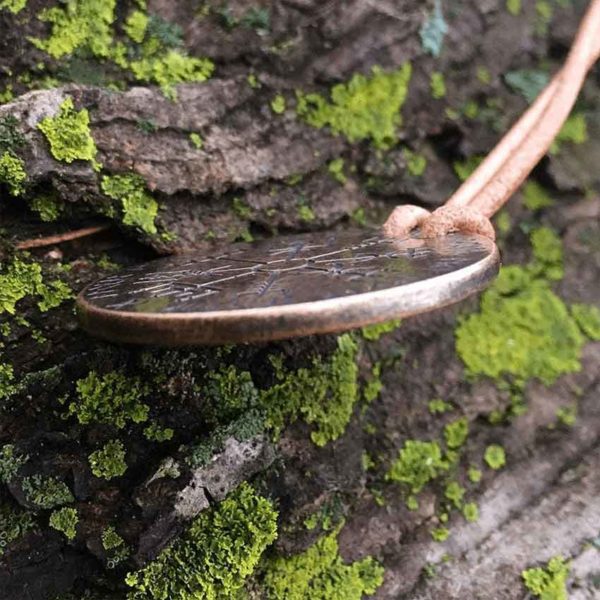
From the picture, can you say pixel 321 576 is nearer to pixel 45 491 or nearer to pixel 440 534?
pixel 440 534

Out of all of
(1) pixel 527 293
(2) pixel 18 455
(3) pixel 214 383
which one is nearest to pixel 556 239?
(1) pixel 527 293

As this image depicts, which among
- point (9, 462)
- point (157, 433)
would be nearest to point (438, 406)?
point (157, 433)

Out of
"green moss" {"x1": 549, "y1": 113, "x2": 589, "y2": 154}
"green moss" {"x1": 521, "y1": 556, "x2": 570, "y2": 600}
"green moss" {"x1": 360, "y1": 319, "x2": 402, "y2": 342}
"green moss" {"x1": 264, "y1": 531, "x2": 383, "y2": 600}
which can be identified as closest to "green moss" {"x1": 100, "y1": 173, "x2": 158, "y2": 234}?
"green moss" {"x1": 360, "y1": 319, "x2": 402, "y2": 342}

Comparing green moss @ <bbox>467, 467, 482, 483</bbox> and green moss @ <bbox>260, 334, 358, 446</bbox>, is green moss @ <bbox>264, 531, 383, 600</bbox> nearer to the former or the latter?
green moss @ <bbox>260, 334, 358, 446</bbox>

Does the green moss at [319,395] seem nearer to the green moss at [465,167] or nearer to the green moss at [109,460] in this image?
the green moss at [109,460]

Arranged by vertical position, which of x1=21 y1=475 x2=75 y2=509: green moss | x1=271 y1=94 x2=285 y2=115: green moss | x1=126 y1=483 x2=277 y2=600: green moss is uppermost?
x1=271 y1=94 x2=285 y2=115: green moss

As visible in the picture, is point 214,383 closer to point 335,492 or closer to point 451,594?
point 335,492

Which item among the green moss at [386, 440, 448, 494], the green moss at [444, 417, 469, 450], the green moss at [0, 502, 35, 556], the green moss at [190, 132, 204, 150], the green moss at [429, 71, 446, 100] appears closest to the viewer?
the green moss at [0, 502, 35, 556]
